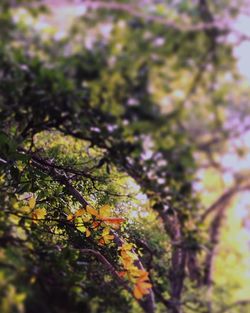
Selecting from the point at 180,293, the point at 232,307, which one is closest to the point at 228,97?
the point at 232,307

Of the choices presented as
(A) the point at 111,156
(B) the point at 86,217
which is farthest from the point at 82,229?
(A) the point at 111,156

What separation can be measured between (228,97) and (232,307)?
1.50m

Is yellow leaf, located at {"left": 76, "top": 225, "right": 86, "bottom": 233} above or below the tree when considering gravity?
below

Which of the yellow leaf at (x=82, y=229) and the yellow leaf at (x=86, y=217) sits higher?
the yellow leaf at (x=86, y=217)

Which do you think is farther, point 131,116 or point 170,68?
point 170,68

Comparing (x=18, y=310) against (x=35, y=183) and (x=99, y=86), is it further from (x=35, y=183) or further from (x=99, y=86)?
(x=99, y=86)

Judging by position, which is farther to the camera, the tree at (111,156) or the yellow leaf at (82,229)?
the yellow leaf at (82,229)

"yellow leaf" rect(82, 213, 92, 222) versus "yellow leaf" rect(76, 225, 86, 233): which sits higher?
"yellow leaf" rect(82, 213, 92, 222)

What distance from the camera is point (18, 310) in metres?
0.36

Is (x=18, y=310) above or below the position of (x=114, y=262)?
below

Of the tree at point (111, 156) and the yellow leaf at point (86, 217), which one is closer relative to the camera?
the tree at point (111, 156)

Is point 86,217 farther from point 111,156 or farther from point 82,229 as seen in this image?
point 111,156

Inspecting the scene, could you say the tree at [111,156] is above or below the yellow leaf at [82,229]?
above

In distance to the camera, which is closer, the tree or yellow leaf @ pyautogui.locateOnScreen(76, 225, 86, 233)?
the tree
